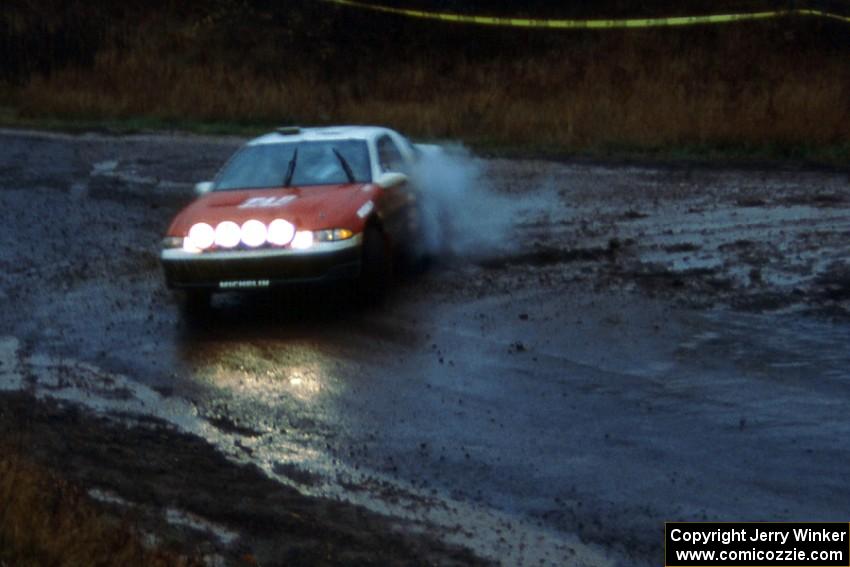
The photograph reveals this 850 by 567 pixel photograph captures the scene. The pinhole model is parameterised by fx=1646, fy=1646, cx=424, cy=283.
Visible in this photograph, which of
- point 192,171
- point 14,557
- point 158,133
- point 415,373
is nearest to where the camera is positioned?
point 14,557

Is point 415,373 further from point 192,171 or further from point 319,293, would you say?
point 192,171

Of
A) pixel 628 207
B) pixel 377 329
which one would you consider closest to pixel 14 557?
pixel 377 329

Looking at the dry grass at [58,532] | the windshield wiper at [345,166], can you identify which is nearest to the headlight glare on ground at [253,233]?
the windshield wiper at [345,166]

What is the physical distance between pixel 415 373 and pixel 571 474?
263cm

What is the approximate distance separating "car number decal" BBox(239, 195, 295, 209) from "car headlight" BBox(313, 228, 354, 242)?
0.57 m

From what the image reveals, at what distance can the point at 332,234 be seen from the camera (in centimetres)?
1284

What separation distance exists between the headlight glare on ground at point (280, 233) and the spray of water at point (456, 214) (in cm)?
255

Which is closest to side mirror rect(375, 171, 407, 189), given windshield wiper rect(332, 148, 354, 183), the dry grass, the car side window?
the car side window

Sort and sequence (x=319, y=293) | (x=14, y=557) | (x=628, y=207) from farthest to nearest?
(x=628, y=207) < (x=319, y=293) < (x=14, y=557)

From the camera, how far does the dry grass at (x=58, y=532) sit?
660 cm

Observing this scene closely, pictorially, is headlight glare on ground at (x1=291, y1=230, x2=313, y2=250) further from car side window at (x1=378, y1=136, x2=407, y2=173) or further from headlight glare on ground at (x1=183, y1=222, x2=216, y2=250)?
car side window at (x1=378, y1=136, x2=407, y2=173)

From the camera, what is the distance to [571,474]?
845 centimetres

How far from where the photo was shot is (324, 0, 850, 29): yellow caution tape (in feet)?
118

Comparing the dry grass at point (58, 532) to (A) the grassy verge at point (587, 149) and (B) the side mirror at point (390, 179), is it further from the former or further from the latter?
(A) the grassy verge at point (587, 149)
